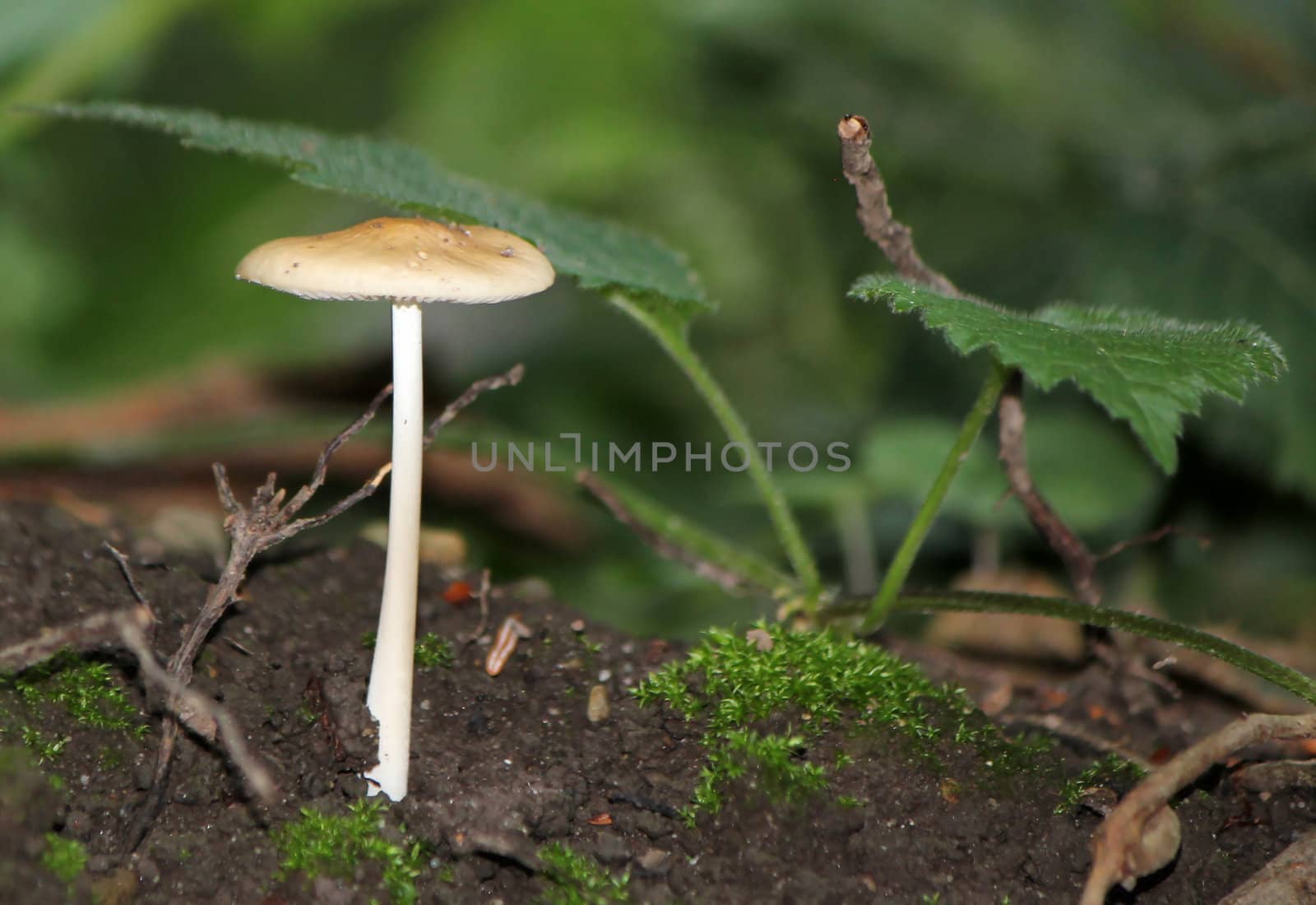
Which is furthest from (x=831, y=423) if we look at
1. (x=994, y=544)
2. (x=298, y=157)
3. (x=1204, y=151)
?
(x=298, y=157)

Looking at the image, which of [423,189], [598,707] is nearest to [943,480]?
[598,707]

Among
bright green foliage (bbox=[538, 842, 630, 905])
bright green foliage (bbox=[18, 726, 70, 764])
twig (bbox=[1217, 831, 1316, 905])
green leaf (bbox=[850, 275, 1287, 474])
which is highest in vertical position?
A: green leaf (bbox=[850, 275, 1287, 474])

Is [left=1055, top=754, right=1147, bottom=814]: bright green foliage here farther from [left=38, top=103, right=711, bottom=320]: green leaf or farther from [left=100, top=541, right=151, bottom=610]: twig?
[left=100, top=541, right=151, bottom=610]: twig

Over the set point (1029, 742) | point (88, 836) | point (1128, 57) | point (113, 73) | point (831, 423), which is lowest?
point (831, 423)

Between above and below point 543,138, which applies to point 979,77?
above

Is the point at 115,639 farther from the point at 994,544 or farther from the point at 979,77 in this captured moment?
the point at 979,77

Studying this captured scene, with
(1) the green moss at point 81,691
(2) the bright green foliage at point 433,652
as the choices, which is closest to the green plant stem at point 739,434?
(2) the bright green foliage at point 433,652

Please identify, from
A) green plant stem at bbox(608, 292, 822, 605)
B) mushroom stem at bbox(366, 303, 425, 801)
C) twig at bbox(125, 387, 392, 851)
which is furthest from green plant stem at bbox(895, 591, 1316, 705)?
twig at bbox(125, 387, 392, 851)
